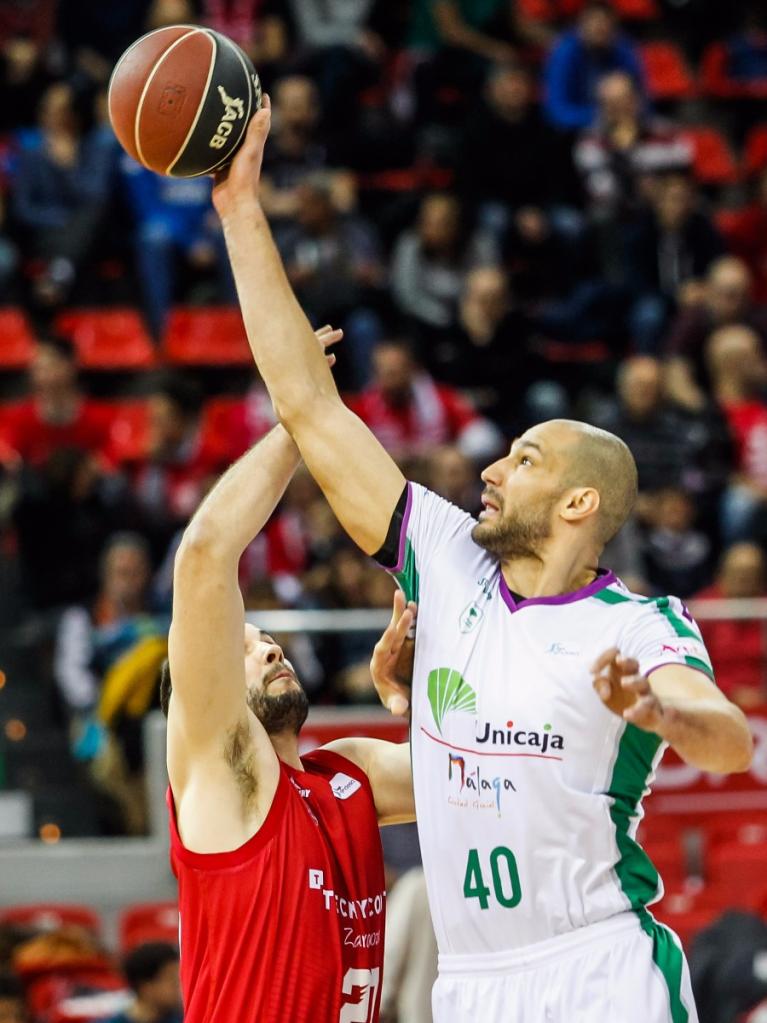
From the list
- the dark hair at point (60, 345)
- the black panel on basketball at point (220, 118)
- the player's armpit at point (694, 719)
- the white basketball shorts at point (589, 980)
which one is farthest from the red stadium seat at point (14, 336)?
the player's armpit at point (694, 719)

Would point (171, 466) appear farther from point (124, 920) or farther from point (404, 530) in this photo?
point (404, 530)

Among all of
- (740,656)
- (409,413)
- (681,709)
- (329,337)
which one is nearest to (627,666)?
(681,709)

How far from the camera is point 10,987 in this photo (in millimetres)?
7887

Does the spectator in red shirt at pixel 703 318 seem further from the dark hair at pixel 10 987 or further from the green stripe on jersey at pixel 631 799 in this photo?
the green stripe on jersey at pixel 631 799

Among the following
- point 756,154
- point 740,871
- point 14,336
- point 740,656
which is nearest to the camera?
point 740,871

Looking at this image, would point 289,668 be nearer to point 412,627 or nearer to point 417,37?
point 412,627

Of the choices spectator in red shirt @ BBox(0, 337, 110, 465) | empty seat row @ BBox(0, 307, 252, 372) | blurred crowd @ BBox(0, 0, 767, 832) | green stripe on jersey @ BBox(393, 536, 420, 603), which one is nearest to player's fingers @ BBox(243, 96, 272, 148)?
green stripe on jersey @ BBox(393, 536, 420, 603)

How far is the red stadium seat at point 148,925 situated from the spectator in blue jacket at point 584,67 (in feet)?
25.6

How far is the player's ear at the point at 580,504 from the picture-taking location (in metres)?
4.57

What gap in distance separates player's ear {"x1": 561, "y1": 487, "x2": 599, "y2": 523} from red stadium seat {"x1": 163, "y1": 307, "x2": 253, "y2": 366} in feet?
28.4

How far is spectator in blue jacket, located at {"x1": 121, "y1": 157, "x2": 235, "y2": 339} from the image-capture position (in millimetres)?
13234

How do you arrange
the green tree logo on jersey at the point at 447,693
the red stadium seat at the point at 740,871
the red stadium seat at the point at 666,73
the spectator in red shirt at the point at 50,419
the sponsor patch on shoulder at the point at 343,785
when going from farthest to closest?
the red stadium seat at the point at 666,73
the spectator in red shirt at the point at 50,419
the red stadium seat at the point at 740,871
the sponsor patch on shoulder at the point at 343,785
the green tree logo on jersey at the point at 447,693

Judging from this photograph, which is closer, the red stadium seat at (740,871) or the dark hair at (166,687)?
the dark hair at (166,687)

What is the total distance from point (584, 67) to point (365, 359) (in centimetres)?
386
